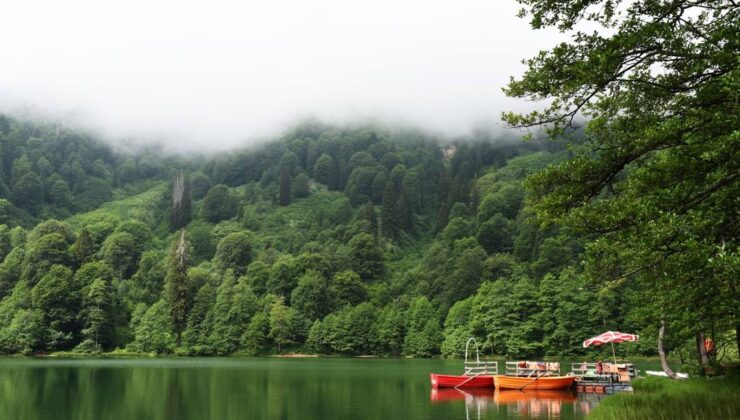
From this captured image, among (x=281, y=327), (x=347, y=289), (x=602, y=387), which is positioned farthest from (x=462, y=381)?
(x=347, y=289)

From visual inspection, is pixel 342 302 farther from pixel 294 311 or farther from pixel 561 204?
pixel 561 204

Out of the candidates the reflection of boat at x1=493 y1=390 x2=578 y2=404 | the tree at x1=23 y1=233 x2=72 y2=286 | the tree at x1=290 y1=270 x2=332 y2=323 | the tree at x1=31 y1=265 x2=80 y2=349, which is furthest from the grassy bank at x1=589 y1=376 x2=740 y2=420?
the tree at x1=23 y1=233 x2=72 y2=286

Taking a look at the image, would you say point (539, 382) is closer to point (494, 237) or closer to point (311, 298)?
point (311, 298)

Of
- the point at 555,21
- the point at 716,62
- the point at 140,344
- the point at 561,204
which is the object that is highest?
the point at 555,21

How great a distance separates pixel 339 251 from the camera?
152750 millimetres

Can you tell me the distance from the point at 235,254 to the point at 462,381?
386ft

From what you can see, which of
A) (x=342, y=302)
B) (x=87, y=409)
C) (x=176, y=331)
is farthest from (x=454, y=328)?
(x=87, y=409)

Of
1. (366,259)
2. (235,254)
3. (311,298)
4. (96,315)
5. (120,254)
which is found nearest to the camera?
(96,315)

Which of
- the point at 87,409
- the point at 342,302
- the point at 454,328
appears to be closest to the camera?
the point at 87,409

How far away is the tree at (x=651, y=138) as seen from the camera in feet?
42.5

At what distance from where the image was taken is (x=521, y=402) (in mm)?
38125

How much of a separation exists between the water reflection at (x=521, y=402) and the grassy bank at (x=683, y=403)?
649cm

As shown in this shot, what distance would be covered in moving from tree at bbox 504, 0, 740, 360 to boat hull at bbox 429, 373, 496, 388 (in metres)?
32.3

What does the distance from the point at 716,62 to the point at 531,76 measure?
400 centimetres
